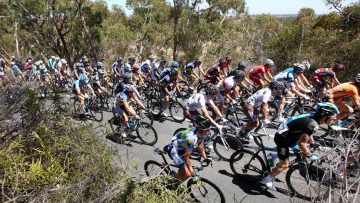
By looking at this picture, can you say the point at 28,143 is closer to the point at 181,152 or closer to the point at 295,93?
the point at 181,152

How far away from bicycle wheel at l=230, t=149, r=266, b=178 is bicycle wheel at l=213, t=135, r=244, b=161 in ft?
1.68

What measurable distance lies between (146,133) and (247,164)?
359 cm

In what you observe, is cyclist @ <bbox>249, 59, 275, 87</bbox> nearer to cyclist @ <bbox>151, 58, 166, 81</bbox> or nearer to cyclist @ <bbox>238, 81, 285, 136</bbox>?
cyclist @ <bbox>238, 81, 285, 136</bbox>

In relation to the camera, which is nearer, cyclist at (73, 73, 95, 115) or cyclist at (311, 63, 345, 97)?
cyclist at (311, 63, 345, 97)

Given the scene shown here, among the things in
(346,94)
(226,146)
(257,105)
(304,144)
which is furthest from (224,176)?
(346,94)

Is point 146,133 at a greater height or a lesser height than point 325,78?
lesser

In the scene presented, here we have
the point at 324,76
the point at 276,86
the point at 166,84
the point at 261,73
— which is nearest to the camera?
the point at 276,86

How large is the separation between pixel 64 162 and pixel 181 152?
7.40ft

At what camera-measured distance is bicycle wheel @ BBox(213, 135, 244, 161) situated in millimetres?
8219

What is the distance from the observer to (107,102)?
45.9 feet

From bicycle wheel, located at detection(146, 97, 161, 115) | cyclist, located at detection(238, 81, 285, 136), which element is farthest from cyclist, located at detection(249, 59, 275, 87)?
bicycle wheel, located at detection(146, 97, 161, 115)

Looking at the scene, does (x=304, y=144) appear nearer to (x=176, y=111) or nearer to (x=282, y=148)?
(x=282, y=148)

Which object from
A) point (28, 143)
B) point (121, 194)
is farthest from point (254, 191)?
point (28, 143)

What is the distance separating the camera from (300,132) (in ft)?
20.4
